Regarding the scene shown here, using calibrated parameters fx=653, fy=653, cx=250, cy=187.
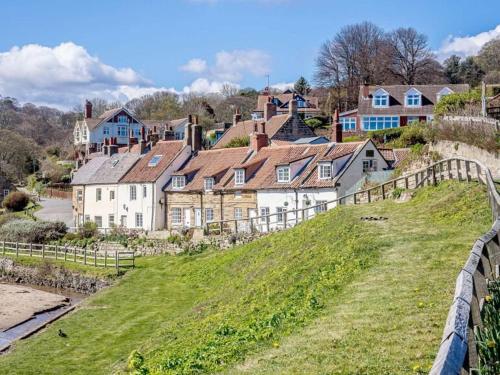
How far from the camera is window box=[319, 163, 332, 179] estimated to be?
130 ft

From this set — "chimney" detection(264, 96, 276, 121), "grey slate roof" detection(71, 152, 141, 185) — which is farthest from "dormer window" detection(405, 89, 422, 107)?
"grey slate roof" detection(71, 152, 141, 185)

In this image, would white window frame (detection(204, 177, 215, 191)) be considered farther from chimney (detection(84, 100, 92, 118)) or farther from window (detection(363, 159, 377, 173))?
chimney (detection(84, 100, 92, 118))

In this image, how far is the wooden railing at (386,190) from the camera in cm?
2720

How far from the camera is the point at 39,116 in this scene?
15888cm

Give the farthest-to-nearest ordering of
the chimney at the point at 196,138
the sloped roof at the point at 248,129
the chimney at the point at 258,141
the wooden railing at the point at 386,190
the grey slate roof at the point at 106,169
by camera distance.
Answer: the grey slate roof at the point at 106,169
the sloped roof at the point at 248,129
the chimney at the point at 196,138
the chimney at the point at 258,141
the wooden railing at the point at 386,190

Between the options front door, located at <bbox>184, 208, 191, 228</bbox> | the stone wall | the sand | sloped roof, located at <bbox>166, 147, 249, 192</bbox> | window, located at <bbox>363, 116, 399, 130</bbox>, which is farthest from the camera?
window, located at <bbox>363, 116, 399, 130</bbox>

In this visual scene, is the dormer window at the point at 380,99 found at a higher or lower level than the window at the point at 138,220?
higher

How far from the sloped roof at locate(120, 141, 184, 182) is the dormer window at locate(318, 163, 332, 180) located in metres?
16.0

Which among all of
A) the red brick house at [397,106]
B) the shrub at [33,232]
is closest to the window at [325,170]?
the shrub at [33,232]

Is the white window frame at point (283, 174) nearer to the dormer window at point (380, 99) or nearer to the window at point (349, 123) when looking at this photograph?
the dormer window at point (380, 99)

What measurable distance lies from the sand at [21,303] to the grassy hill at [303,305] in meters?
3.75

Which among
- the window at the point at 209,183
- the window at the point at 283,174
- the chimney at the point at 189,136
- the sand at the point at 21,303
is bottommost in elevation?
the sand at the point at 21,303

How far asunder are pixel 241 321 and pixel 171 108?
10960cm

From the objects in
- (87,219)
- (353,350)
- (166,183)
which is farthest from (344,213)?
(87,219)
